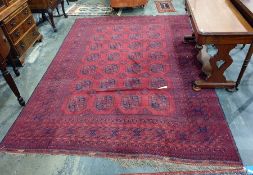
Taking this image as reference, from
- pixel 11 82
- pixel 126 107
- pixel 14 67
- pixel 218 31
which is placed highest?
pixel 218 31

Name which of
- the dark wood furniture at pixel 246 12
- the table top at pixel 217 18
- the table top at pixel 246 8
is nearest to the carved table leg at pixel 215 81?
the dark wood furniture at pixel 246 12

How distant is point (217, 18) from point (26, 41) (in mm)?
2535

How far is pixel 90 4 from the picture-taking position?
4.70m

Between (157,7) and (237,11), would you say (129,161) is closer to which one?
(237,11)

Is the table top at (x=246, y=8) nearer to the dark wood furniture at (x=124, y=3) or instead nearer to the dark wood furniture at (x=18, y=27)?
the dark wood furniture at (x=124, y=3)

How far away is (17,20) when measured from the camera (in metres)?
2.81

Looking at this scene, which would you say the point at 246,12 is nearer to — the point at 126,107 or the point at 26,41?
the point at 126,107

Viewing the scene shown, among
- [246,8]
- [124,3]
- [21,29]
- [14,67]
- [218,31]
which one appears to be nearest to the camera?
[218,31]

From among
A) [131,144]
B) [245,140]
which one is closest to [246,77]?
[245,140]

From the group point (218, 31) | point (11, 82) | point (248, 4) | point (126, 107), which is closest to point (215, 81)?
point (218, 31)

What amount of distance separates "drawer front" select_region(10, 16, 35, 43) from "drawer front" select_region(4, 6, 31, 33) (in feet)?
0.18

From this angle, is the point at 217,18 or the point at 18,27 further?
the point at 18,27

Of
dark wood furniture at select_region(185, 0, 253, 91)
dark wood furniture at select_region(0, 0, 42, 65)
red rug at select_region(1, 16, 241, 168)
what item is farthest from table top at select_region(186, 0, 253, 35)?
dark wood furniture at select_region(0, 0, 42, 65)

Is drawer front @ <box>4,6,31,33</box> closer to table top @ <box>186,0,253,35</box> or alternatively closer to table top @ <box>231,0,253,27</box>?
table top @ <box>186,0,253,35</box>
